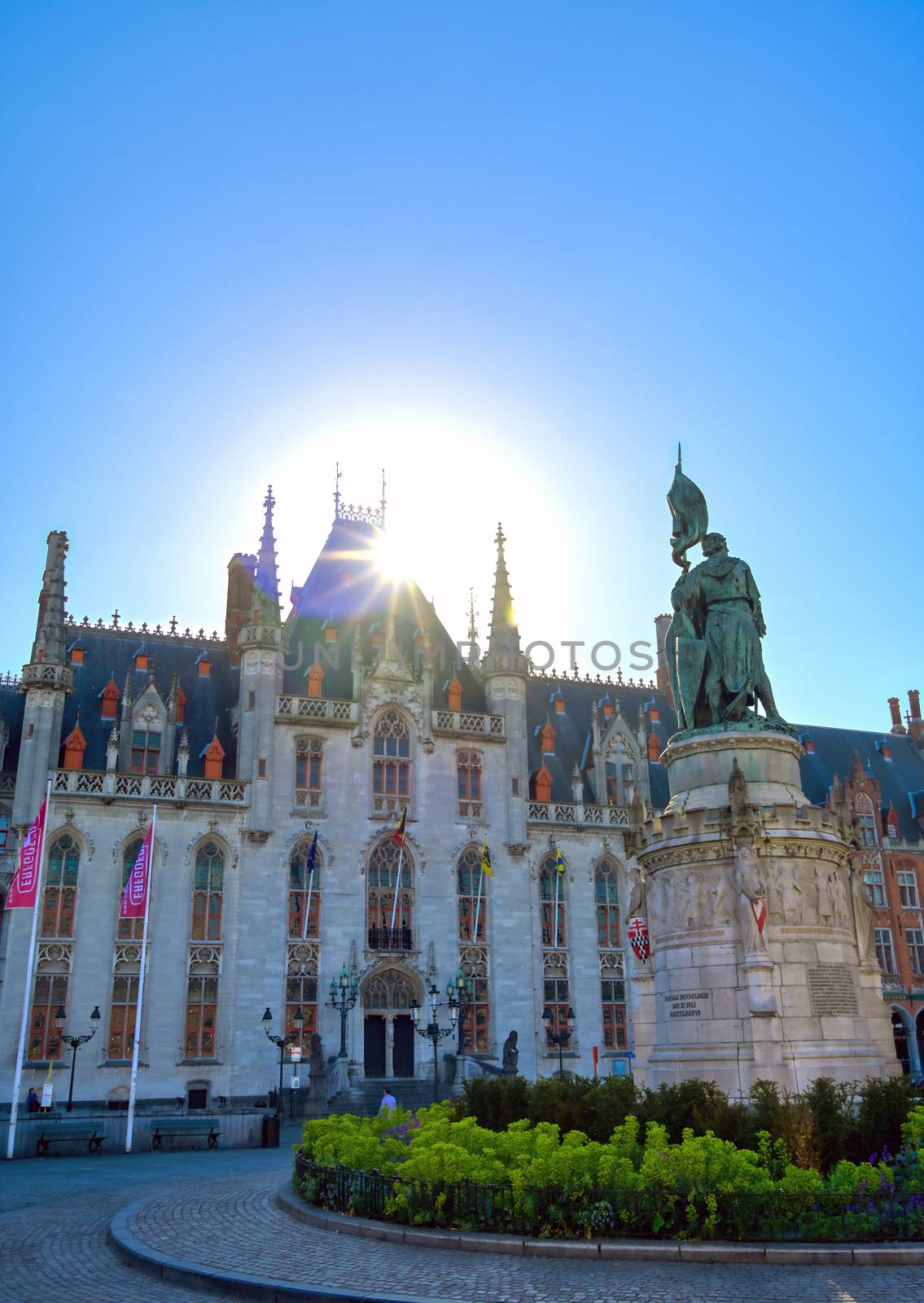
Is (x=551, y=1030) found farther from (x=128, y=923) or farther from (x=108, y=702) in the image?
(x=108, y=702)

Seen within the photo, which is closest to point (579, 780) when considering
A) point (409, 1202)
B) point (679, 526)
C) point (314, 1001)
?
point (314, 1001)

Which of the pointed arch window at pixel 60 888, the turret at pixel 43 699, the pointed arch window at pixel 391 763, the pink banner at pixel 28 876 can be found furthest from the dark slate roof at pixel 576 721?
the pink banner at pixel 28 876

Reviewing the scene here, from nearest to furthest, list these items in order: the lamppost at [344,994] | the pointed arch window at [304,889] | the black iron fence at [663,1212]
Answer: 1. the black iron fence at [663,1212]
2. the lamppost at [344,994]
3. the pointed arch window at [304,889]

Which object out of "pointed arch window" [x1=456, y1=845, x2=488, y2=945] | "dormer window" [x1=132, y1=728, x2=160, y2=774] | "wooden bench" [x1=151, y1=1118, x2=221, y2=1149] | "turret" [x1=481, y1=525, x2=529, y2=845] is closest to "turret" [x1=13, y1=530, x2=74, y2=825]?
"dormer window" [x1=132, y1=728, x2=160, y2=774]

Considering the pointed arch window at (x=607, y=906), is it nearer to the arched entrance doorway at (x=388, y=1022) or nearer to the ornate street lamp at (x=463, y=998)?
the ornate street lamp at (x=463, y=998)

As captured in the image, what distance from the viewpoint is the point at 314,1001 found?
43281 mm

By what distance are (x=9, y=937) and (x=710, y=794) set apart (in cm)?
3091

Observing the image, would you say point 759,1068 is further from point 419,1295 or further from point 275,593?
point 275,593

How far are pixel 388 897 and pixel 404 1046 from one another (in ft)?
19.7

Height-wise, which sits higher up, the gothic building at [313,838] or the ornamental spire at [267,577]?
the ornamental spire at [267,577]

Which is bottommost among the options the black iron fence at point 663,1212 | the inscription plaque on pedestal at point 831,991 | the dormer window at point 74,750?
the black iron fence at point 663,1212

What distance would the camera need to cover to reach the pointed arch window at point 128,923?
41.7 m

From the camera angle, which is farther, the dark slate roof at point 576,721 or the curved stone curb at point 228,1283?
the dark slate roof at point 576,721

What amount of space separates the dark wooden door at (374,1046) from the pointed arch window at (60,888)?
12.2 meters
